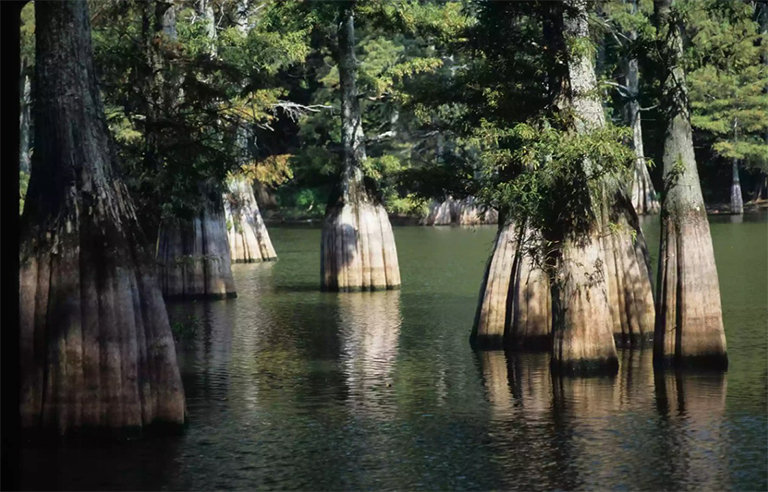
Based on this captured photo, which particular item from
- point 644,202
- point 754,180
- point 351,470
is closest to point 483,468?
point 351,470

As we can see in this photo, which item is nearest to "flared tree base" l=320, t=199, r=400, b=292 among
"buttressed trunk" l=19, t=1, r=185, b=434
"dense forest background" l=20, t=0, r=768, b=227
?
"dense forest background" l=20, t=0, r=768, b=227

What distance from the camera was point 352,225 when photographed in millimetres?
37625

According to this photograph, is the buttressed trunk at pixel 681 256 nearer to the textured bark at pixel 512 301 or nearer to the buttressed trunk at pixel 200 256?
the textured bark at pixel 512 301

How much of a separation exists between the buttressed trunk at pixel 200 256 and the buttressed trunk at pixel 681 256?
15885 mm

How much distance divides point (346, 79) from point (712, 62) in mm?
15522

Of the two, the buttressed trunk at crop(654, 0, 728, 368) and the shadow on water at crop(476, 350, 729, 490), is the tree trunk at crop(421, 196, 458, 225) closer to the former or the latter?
the shadow on water at crop(476, 350, 729, 490)

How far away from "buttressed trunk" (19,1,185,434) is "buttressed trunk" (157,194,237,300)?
701 inches

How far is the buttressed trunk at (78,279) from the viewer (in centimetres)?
1739

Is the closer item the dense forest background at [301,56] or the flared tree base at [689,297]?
the flared tree base at [689,297]

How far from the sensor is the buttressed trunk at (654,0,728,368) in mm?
22500

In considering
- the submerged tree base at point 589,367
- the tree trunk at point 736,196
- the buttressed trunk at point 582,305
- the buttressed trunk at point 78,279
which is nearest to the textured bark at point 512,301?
the buttressed trunk at point 582,305

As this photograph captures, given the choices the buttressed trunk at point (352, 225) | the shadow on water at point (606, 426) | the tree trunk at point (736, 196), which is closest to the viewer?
the shadow on water at point (606, 426)

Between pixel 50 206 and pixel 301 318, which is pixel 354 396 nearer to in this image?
pixel 50 206

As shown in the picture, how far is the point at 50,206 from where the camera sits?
1762 cm
